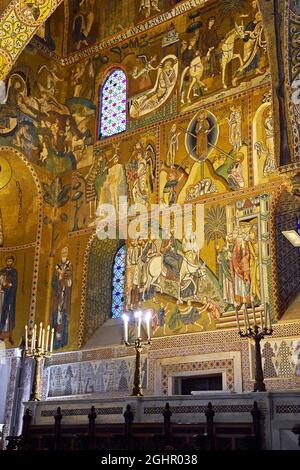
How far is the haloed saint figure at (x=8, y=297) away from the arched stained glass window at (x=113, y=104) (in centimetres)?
475

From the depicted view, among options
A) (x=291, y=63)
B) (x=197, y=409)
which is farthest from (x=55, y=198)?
(x=291, y=63)

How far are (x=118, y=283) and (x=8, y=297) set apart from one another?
3339 mm

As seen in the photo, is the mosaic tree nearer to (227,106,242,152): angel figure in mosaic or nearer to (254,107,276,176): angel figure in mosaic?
(227,106,242,152): angel figure in mosaic

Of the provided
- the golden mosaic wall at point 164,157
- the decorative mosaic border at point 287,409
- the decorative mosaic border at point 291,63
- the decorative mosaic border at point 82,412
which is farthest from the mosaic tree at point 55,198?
the decorative mosaic border at point 287,409

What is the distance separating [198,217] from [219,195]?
74 cm

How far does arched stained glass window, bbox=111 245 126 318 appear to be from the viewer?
15.7m

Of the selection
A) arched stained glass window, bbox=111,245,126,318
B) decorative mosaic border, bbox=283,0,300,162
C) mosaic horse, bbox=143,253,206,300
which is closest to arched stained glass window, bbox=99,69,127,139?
arched stained glass window, bbox=111,245,126,318

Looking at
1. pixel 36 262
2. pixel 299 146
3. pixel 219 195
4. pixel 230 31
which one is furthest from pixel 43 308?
pixel 299 146

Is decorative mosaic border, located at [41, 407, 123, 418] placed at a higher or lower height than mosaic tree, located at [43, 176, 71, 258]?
lower

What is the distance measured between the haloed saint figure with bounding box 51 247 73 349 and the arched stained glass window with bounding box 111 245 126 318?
1238mm

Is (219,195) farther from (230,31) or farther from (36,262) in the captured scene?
(36,262)

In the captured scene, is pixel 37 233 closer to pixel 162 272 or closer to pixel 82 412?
pixel 162 272

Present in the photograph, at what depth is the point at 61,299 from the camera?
16.1 metres

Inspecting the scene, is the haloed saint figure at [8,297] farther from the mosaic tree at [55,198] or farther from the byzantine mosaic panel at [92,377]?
the byzantine mosaic panel at [92,377]
